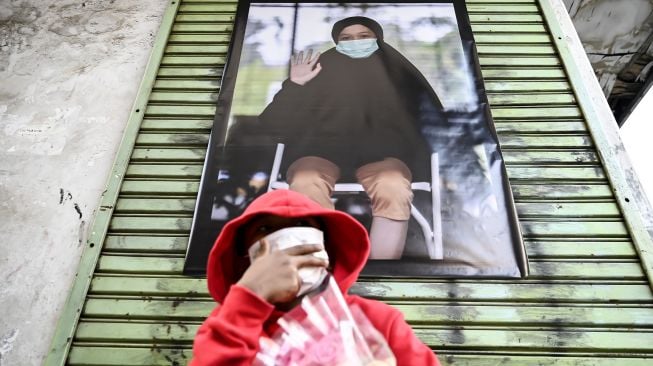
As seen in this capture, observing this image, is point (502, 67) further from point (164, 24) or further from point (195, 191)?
point (164, 24)

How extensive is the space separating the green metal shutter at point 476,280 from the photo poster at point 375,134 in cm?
10

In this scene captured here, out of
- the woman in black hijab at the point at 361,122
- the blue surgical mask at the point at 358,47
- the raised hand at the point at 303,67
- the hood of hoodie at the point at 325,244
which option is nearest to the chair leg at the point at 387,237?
the woman in black hijab at the point at 361,122

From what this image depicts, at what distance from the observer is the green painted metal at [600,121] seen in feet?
6.95

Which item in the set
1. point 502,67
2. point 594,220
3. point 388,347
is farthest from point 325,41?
point 388,347

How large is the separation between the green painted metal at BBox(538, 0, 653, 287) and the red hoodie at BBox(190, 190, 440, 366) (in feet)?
4.19

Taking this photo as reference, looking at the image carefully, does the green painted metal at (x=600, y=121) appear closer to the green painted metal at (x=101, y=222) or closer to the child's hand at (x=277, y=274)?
the child's hand at (x=277, y=274)

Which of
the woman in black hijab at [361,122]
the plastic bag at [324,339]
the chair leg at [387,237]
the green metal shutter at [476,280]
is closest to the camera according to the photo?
the plastic bag at [324,339]

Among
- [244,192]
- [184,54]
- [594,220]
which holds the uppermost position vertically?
[184,54]

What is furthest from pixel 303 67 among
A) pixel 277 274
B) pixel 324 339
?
pixel 324 339

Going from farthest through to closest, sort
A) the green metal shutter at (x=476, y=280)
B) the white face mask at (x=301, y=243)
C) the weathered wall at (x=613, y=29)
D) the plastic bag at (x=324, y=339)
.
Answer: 1. the weathered wall at (x=613, y=29)
2. the green metal shutter at (x=476, y=280)
3. the white face mask at (x=301, y=243)
4. the plastic bag at (x=324, y=339)

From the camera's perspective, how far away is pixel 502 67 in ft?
8.96

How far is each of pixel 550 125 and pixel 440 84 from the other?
58cm

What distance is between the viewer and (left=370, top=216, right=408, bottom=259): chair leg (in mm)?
2062

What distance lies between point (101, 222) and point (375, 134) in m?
1.30
